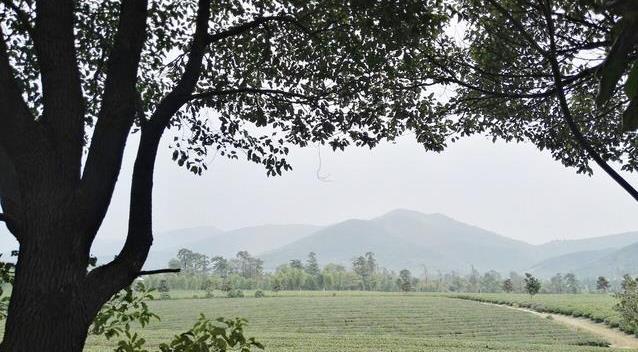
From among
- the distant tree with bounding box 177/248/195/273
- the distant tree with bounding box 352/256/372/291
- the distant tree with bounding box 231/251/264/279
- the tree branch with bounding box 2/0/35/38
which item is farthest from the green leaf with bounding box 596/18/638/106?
the distant tree with bounding box 177/248/195/273

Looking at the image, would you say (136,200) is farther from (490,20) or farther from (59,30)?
(490,20)

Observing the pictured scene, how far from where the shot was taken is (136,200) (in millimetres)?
2742

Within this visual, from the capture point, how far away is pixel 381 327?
5350cm

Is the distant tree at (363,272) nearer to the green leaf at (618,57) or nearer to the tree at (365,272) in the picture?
the tree at (365,272)

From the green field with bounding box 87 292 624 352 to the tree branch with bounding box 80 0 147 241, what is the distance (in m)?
31.4

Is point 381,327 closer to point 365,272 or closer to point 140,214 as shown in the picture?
point 140,214

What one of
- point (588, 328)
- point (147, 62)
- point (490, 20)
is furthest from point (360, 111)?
point (588, 328)

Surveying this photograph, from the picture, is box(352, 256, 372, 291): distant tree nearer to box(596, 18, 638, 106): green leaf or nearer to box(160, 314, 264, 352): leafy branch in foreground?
box(160, 314, 264, 352): leafy branch in foreground

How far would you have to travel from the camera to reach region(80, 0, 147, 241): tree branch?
8.24 feet

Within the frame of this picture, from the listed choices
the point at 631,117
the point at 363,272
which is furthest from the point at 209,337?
the point at 363,272

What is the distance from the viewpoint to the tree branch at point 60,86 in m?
2.48

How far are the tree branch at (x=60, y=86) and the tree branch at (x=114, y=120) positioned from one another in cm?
9

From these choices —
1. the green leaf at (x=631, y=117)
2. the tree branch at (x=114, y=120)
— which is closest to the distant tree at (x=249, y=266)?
the tree branch at (x=114, y=120)

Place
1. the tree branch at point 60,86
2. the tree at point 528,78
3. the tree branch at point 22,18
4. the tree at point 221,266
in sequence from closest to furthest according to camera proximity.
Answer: the tree branch at point 60,86, the tree branch at point 22,18, the tree at point 528,78, the tree at point 221,266
